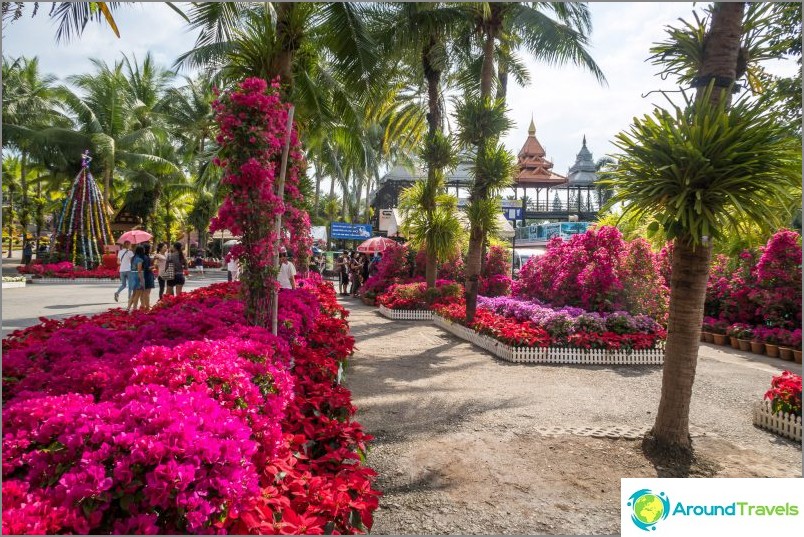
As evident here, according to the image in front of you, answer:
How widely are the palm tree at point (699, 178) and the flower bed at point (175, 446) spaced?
298 cm

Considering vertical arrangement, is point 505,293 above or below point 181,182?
below

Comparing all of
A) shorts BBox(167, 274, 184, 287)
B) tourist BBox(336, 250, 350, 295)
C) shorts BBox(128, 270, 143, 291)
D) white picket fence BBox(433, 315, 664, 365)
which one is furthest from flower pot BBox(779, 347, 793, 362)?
tourist BBox(336, 250, 350, 295)

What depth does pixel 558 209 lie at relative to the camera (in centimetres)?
4347

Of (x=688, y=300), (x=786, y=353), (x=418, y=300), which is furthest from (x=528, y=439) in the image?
(x=418, y=300)

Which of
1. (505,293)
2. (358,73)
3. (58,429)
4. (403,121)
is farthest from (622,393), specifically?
(403,121)

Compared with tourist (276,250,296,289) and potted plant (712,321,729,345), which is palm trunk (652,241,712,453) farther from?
potted plant (712,321,729,345)

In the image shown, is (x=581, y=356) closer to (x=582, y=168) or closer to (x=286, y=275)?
(x=286, y=275)

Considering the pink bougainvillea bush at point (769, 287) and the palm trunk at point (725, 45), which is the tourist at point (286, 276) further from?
the pink bougainvillea bush at point (769, 287)

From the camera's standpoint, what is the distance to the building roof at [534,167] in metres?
43.5

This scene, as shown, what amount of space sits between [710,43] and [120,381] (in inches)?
211

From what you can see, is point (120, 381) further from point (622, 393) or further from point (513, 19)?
point (513, 19)

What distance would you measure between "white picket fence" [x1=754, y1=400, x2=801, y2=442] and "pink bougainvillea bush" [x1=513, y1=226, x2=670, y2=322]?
480 cm

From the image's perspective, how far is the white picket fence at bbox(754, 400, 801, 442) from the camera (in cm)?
522

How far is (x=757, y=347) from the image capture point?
33.8 feet
